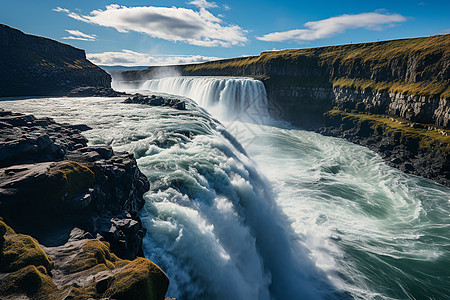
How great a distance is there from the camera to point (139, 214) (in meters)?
9.77

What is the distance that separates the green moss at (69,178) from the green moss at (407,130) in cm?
3814

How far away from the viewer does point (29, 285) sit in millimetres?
4309

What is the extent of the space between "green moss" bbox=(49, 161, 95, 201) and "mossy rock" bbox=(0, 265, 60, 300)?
3290mm

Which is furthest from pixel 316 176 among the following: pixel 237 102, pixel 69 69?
pixel 69 69

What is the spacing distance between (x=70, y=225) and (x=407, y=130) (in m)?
42.8

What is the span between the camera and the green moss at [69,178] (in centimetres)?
730

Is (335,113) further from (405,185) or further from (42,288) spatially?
(42,288)

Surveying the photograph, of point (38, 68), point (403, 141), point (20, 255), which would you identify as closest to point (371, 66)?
point (403, 141)

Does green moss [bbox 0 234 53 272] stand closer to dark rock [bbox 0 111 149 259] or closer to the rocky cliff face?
dark rock [bbox 0 111 149 259]

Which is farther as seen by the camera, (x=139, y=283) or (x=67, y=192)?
(x=67, y=192)

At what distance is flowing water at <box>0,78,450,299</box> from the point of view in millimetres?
8828

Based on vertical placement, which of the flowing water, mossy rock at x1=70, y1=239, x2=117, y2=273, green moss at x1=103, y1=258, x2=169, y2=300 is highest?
green moss at x1=103, y1=258, x2=169, y2=300

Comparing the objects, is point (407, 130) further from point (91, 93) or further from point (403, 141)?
point (91, 93)

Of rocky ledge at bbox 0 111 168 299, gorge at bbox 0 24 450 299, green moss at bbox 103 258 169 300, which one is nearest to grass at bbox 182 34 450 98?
gorge at bbox 0 24 450 299
